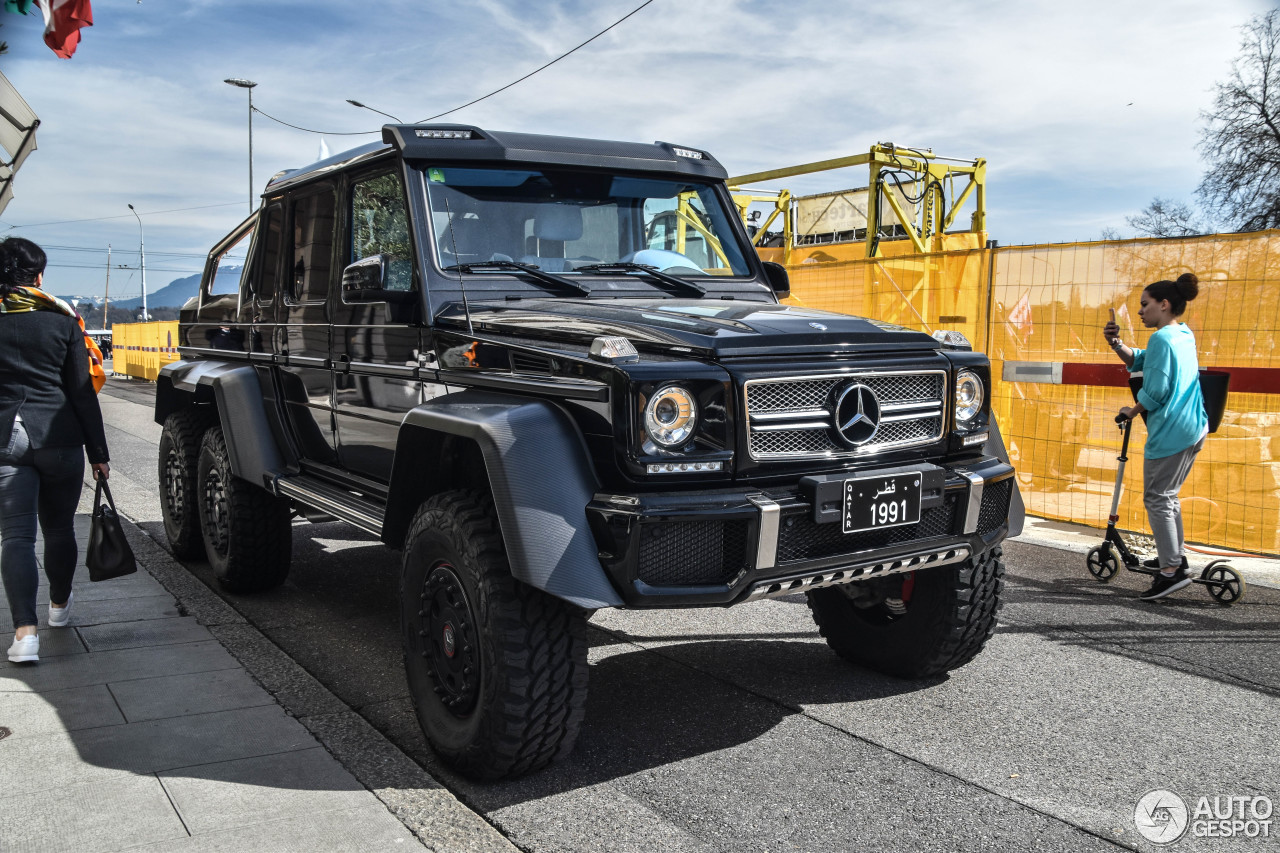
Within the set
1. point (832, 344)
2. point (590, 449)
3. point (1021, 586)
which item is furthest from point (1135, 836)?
point (1021, 586)

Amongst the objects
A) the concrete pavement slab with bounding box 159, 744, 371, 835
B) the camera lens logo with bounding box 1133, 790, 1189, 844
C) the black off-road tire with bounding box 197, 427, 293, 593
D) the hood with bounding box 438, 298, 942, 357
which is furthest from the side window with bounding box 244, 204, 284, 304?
the camera lens logo with bounding box 1133, 790, 1189, 844

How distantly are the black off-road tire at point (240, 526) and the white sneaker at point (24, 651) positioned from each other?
1260 mm

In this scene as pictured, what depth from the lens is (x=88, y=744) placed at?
3775 millimetres

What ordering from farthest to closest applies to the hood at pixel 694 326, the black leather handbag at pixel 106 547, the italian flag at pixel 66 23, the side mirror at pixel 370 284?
the italian flag at pixel 66 23
the black leather handbag at pixel 106 547
the side mirror at pixel 370 284
the hood at pixel 694 326

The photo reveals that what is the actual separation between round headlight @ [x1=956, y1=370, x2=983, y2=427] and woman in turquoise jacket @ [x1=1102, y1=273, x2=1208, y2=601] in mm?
2437

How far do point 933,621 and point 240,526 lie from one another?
3679mm

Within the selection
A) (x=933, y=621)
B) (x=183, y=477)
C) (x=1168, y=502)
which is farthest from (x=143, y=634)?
(x=1168, y=502)

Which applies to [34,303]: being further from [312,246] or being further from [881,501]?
[881,501]

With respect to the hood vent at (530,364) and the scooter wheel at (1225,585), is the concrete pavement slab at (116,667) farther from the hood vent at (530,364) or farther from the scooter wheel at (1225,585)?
the scooter wheel at (1225,585)

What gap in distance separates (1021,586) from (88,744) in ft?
16.1

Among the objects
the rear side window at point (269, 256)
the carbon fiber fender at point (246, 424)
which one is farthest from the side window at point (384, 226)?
the carbon fiber fender at point (246, 424)

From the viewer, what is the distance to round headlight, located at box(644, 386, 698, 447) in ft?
10.7

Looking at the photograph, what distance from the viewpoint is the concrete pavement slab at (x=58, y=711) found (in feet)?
13.0

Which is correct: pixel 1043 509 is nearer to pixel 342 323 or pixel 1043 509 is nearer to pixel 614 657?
pixel 614 657
